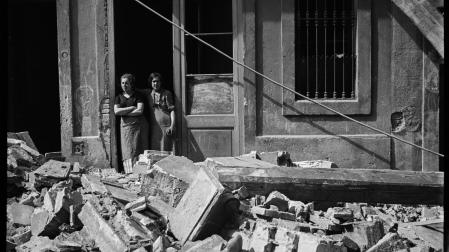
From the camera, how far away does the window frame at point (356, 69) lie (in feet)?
27.7

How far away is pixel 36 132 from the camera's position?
1183cm

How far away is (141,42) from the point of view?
10781 millimetres

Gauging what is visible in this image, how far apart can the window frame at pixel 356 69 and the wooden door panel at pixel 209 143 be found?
1063 millimetres

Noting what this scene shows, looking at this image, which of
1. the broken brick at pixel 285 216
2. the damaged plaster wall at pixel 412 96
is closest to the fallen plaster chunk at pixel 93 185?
the broken brick at pixel 285 216

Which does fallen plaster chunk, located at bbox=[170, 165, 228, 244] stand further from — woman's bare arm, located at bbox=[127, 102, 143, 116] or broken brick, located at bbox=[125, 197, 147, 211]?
woman's bare arm, located at bbox=[127, 102, 143, 116]

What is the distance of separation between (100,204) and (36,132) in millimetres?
6978

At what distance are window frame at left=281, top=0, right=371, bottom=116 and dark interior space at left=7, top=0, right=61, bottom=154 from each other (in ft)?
18.4

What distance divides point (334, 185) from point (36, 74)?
835 cm

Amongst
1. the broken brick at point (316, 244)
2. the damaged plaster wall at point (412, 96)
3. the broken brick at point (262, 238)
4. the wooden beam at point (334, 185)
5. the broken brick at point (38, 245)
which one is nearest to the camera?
the broken brick at point (316, 244)

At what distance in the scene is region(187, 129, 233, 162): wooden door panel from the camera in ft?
29.3

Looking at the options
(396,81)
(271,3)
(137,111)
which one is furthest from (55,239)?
(396,81)

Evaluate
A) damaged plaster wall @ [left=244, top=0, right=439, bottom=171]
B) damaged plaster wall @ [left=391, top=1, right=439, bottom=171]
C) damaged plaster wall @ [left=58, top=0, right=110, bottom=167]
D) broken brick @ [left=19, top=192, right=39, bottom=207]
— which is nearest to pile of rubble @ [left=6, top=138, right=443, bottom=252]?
broken brick @ [left=19, top=192, right=39, bottom=207]

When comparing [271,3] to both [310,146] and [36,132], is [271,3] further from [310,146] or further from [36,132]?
[36,132]

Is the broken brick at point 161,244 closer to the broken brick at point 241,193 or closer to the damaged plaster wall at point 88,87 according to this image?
the broken brick at point 241,193
